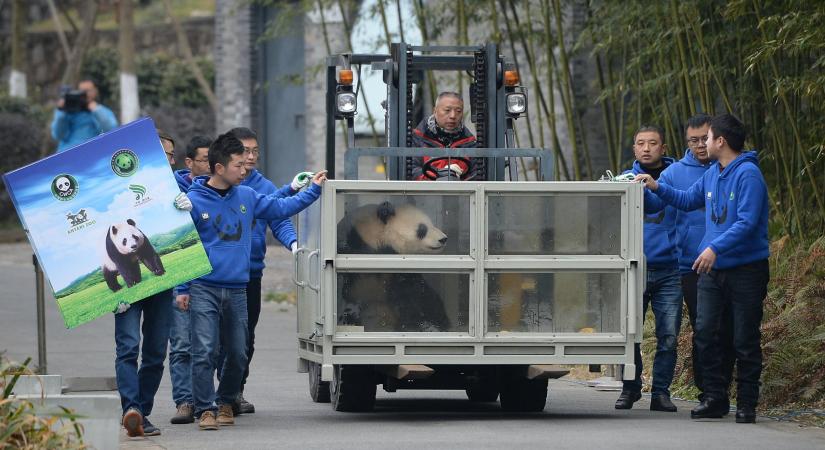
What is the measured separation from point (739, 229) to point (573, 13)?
9965 mm

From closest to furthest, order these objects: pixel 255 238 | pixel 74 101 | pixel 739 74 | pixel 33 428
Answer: pixel 33 428 < pixel 255 238 < pixel 739 74 < pixel 74 101

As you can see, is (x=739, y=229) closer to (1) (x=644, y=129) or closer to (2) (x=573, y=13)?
(1) (x=644, y=129)

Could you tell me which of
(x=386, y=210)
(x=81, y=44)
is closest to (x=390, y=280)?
(x=386, y=210)

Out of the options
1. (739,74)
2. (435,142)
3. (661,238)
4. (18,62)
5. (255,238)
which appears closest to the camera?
(661,238)

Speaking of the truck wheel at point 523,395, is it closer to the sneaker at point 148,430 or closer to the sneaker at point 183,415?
the sneaker at point 183,415

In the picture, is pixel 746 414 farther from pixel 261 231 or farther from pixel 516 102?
pixel 261 231

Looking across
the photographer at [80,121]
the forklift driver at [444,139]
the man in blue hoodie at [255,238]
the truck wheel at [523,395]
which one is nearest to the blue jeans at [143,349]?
the man in blue hoodie at [255,238]

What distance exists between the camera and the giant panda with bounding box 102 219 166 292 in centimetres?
925

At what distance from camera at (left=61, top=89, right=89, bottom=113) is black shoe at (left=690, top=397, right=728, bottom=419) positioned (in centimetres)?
967

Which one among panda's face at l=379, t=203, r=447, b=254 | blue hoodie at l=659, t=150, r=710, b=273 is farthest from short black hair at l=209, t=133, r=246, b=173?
blue hoodie at l=659, t=150, r=710, b=273

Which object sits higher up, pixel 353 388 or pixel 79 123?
pixel 79 123

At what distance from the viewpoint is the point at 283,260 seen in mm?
24953

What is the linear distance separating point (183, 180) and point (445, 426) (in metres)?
2.36

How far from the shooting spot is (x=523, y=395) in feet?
34.2
